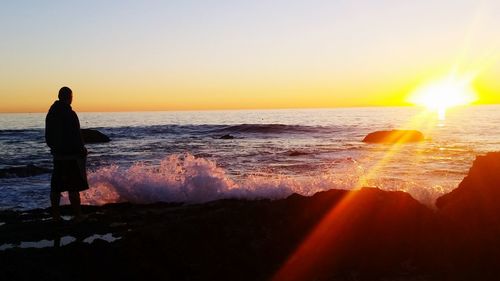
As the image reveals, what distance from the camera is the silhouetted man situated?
731cm

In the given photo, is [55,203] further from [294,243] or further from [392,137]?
[392,137]

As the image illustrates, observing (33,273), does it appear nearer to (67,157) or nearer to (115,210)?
(67,157)

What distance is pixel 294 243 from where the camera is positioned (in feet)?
19.1

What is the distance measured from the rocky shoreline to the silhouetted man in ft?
2.25

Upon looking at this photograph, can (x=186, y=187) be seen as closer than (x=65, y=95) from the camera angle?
No

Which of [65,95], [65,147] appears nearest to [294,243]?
[65,147]

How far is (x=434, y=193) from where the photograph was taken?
10.2 meters

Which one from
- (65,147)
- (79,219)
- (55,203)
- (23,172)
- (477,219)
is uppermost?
(65,147)

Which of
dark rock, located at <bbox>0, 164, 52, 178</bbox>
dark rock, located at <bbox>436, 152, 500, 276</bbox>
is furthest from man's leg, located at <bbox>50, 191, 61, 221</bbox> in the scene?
dark rock, located at <bbox>0, 164, 52, 178</bbox>

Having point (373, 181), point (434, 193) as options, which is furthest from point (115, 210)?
A: point (373, 181)

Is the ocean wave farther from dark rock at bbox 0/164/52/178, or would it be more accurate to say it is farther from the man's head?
dark rock at bbox 0/164/52/178

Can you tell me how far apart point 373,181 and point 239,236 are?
8.97m

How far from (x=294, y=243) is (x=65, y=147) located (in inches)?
153

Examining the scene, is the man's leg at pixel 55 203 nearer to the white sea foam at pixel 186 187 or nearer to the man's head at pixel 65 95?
the man's head at pixel 65 95
